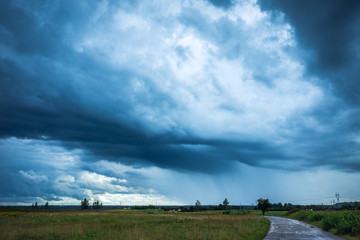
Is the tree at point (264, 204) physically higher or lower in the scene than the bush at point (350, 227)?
lower

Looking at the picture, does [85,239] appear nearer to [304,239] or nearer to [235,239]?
[235,239]

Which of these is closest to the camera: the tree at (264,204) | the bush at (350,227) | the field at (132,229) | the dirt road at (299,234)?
the dirt road at (299,234)

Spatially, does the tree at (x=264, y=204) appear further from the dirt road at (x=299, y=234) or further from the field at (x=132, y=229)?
the dirt road at (x=299, y=234)

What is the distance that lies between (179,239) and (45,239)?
1196cm

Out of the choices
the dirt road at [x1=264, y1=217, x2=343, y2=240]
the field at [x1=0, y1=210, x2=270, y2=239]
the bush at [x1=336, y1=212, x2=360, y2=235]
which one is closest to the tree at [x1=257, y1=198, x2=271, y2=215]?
the field at [x1=0, y1=210, x2=270, y2=239]

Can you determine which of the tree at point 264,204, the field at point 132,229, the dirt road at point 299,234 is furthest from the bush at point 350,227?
the tree at point 264,204

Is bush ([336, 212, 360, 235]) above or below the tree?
above

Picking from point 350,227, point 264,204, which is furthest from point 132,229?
point 264,204

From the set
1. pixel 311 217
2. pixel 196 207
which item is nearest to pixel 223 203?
pixel 196 207

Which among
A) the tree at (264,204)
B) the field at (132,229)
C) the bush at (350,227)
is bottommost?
the tree at (264,204)

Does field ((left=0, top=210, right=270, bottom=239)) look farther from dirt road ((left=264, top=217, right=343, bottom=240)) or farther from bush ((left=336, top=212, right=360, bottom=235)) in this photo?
bush ((left=336, top=212, right=360, bottom=235))

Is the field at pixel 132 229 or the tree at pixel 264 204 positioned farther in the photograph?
the tree at pixel 264 204

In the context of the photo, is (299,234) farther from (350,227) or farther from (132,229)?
(132,229)

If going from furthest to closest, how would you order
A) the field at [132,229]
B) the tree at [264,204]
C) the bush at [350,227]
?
the tree at [264,204], the field at [132,229], the bush at [350,227]
